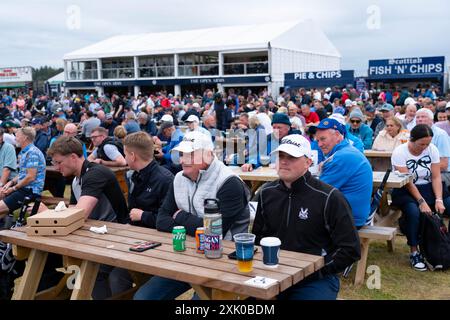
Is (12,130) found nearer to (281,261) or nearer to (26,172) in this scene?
(26,172)

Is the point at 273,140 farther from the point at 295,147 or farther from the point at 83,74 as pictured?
the point at 83,74

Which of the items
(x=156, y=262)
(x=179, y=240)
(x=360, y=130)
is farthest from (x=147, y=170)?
(x=360, y=130)

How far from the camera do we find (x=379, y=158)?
701cm

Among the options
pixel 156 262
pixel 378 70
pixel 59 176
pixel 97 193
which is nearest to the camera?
pixel 156 262

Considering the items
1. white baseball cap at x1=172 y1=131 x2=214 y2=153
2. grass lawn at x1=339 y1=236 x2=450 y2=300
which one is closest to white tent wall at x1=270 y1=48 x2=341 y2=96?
grass lawn at x1=339 y1=236 x2=450 y2=300

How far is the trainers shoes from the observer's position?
4.64 m

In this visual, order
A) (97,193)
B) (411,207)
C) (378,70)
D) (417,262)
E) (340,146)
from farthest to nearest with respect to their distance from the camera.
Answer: (378,70) → (411,207) → (417,262) → (340,146) → (97,193)

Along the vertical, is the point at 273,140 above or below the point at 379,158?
above

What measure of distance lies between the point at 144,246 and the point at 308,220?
40.7 inches

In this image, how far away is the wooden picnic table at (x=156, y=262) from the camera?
2.37 metres

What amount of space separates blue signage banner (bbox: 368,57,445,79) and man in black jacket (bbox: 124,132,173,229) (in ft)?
80.7

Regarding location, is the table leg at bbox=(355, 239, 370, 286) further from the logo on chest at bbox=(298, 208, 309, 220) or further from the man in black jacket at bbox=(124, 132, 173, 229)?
the man in black jacket at bbox=(124, 132, 173, 229)

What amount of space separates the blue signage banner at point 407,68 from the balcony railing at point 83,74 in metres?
23.5
